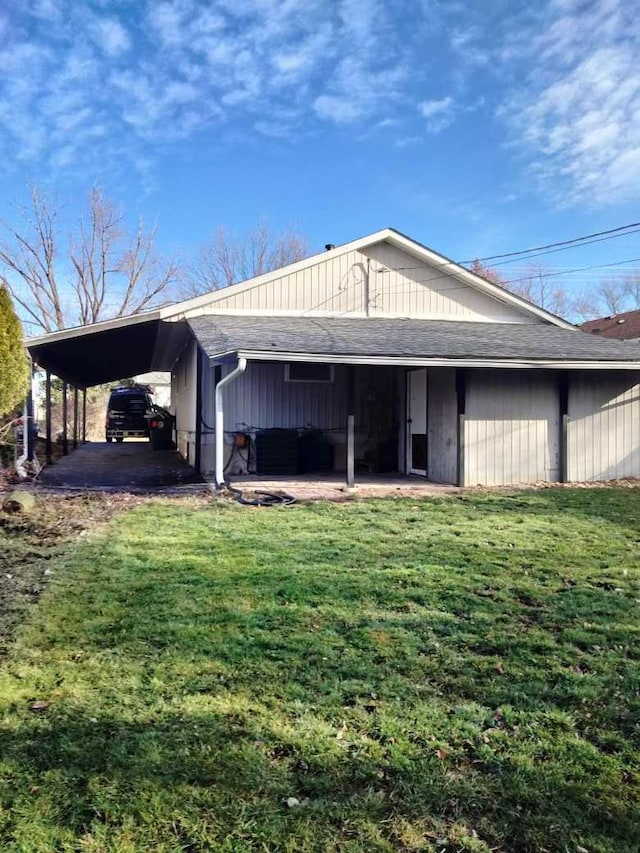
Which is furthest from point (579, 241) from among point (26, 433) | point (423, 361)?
point (26, 433)

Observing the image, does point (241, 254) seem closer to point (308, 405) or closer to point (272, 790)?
point (308, 405)

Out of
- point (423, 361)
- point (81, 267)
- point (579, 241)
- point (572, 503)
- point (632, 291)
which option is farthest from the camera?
point (632, 291)

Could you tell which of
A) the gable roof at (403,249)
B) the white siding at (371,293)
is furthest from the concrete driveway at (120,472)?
the white siding at (371,293)

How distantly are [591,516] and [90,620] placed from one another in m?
6.30

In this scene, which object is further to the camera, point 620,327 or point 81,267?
point 81,267

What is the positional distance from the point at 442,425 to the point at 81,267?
29.6 meters

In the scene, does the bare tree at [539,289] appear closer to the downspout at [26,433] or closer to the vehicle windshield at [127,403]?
the vehicle windshield at [127,403]

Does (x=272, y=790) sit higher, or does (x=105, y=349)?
(x=105, y=349)

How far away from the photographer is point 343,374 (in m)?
12.3

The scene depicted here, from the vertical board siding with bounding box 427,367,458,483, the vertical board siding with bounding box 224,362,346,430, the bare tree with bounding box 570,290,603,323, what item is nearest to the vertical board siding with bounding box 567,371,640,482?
the vertical board siding with bounding box 427,367,458,483

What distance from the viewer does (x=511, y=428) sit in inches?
427

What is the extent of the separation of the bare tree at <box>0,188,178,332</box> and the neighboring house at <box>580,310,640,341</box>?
24.2m

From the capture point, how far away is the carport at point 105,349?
10.4 m

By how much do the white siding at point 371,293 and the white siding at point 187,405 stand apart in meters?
1.88
